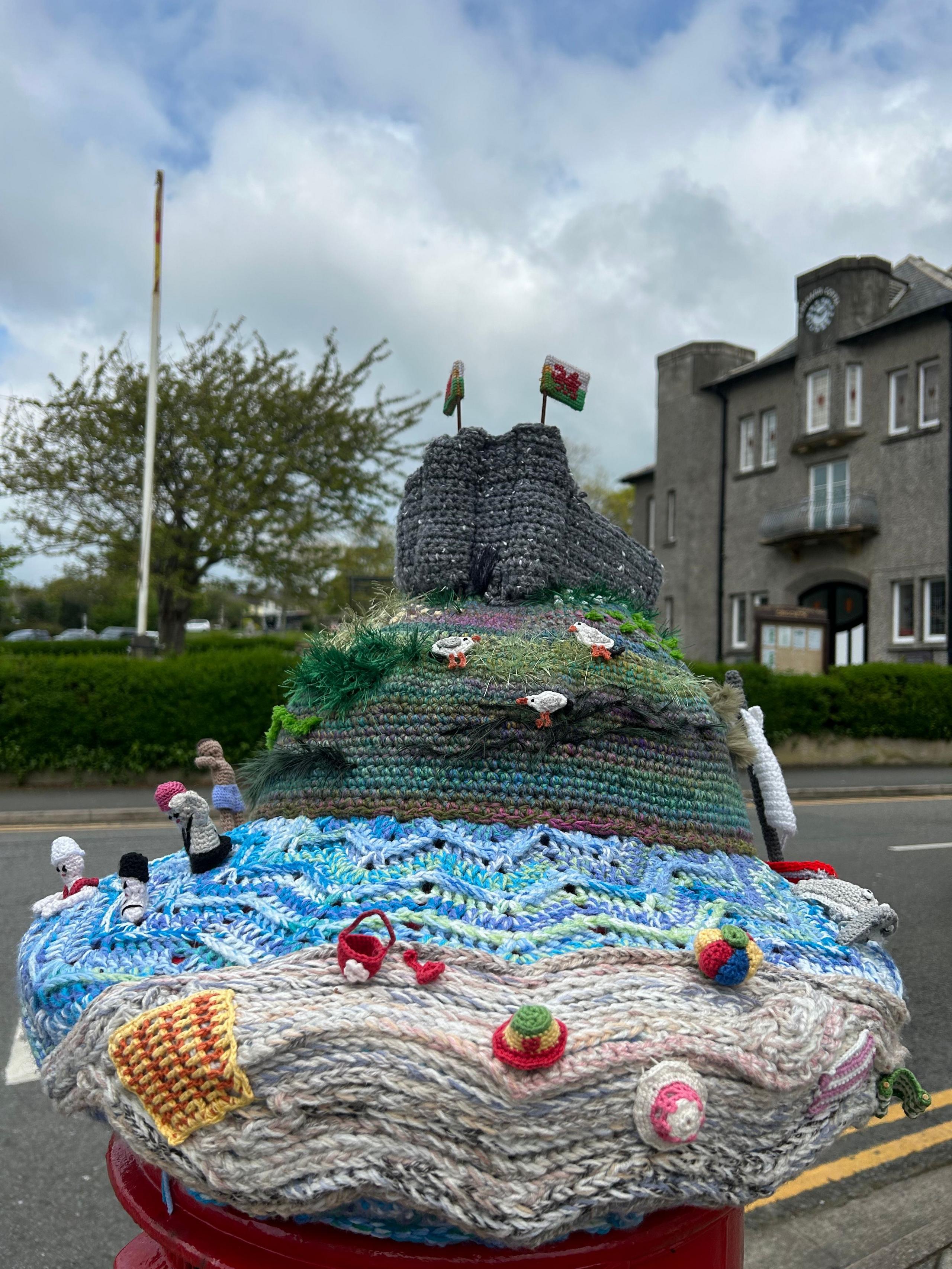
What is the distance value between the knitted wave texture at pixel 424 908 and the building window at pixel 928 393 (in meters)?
21.3

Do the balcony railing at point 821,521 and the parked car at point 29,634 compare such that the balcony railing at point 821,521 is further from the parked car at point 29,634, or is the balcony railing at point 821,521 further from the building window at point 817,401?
the parked car at point 29,634

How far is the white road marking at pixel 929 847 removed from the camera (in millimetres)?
8297

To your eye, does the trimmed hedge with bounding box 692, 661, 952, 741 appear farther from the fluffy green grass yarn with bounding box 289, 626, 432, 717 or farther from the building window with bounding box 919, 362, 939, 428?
the fluffy green grass yarn with bounding box 289, 626, 432, 717

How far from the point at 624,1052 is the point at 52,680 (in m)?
10.9

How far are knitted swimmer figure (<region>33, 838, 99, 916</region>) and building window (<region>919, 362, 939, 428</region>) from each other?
21569 mm

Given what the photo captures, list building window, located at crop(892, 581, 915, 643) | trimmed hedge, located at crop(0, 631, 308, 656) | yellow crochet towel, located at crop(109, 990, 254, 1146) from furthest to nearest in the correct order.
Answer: building window, located at crop(892, 581, 915, 643)
trimmed hedge, located at crop(0, 631, 308, 656)
yellow crochet towel, located at crop(109, 990, 254, 1146)

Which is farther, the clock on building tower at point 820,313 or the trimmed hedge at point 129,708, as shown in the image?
the clock on building tower at point 820,313

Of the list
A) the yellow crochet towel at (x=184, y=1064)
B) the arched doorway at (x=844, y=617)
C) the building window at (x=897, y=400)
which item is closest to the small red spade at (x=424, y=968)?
the yellow crochet towel at (x=184, y=1064)

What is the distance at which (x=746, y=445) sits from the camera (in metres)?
24.9

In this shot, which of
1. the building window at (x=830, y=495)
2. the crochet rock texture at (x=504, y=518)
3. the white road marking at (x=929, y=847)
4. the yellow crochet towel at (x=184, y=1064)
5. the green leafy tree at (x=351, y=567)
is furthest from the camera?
the building window at (x=830, y=495)

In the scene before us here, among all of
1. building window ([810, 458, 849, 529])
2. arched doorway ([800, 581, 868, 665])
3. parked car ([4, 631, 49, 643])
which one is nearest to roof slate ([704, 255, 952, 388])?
building window ([810, 458, 849, 529])

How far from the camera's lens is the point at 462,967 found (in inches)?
41.7

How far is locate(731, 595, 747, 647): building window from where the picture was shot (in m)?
24.8

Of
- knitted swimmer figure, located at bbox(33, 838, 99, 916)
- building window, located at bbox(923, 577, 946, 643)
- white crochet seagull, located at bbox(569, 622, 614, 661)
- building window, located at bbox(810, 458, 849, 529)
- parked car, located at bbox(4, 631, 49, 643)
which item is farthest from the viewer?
parked car, located at bbox(4, 631, 49, 643)
